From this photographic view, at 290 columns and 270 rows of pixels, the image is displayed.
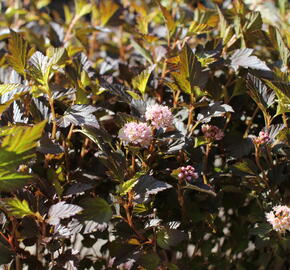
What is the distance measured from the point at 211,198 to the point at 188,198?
0.12m

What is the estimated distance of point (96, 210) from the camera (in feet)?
3.23

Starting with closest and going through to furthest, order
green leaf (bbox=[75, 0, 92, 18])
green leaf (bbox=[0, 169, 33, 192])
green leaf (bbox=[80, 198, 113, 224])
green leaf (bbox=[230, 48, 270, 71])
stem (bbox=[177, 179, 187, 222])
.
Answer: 1. green leaf (bbox=[0, 169, 33, 192])
2. green leaf (bbox=[80, 198, 113, 224])
3. stem (bbox=[177, 179, 187, 222])
4. green leaf (bbox=[230, 48, 270, 71])
5. green leaf (bbox=[75, 0, 92, 18])

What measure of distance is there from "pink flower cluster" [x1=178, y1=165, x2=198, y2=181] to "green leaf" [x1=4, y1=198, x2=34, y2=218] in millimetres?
330

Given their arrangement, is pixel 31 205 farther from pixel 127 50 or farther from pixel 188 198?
pixel 127 50

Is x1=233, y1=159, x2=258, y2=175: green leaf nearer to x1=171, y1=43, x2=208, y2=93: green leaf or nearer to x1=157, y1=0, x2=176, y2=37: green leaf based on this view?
x1=171, y1=43, x2=208, y2=93: green leaf

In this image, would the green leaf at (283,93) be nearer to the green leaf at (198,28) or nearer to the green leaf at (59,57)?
the green leaf at (198,28)

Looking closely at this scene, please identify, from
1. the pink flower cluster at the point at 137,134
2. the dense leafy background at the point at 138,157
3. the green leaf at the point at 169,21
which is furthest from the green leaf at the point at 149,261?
the green leaf at the point at 169,21

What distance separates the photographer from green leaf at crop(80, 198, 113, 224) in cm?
97

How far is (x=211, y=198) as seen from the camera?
1.25 metres

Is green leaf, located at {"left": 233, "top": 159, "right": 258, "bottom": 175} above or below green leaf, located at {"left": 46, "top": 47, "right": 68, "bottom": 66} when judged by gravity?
below

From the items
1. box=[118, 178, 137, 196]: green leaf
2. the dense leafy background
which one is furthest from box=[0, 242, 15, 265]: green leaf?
box=[118, 178, 137, 196]: green leaf

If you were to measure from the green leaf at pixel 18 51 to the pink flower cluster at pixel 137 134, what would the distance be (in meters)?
0.33

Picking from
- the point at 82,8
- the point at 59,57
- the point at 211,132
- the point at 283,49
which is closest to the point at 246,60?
the point at 283,49

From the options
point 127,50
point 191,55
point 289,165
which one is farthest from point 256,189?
point 127,50
